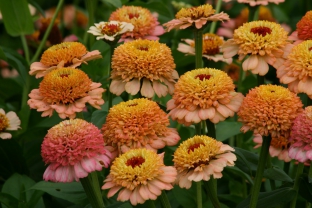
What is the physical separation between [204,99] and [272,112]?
0.43 ft

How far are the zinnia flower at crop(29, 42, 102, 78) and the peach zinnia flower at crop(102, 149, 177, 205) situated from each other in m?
0.36

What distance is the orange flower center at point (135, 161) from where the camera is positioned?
1.03 m

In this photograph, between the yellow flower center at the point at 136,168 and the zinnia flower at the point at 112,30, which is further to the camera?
the zinnia flower at the point at 112,30

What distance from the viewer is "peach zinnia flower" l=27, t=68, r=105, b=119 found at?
122 centimetres

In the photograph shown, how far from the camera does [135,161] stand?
40.8 inches

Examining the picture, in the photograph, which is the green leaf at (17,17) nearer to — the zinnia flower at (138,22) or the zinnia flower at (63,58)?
the zinnia flower at (138,22)

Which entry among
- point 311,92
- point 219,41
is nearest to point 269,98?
point 311,92

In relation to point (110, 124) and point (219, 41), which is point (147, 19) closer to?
point (219, 41)

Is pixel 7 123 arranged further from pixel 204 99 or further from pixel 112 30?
pixel 204 99

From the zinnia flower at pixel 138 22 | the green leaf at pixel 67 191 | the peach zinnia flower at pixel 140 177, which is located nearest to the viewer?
the peach zinnia flower at pixel 140 177

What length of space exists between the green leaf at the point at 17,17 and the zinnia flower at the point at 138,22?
37 centimetres

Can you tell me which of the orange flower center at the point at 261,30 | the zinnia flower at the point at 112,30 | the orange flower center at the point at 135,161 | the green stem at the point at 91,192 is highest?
the orange flower center at the point at 261,30

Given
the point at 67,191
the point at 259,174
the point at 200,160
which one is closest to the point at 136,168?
the point at 200,160

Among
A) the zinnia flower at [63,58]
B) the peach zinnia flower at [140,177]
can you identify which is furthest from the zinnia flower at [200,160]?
the zinnia flower at [63,58]
